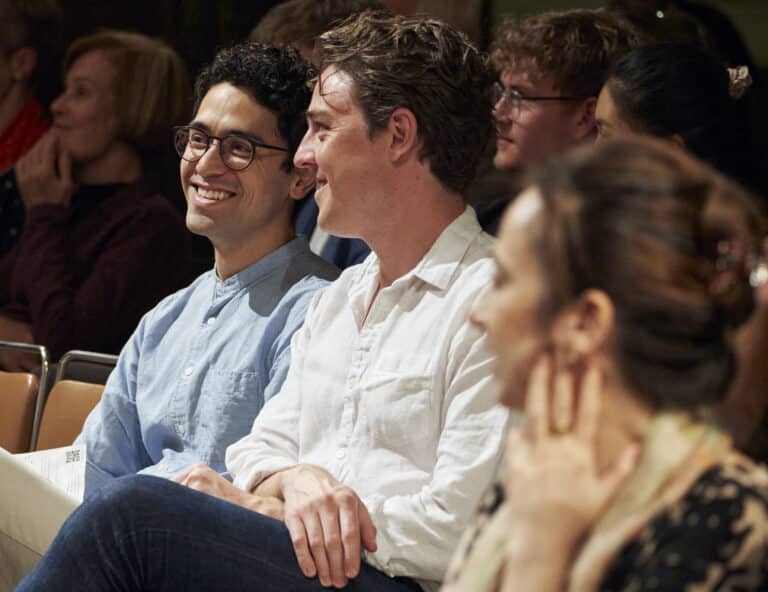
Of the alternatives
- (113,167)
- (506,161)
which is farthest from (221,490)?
(113,167)

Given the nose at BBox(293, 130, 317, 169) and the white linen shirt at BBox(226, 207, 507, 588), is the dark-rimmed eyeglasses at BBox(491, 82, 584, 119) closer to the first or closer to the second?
the nose at BBox(293, 130, 317, 169)

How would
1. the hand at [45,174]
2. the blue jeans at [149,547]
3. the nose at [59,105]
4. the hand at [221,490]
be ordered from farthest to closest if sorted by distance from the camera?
the nose at [59,105], the hand at [45,174], the hand at [221,490], the blue jeans at [149,547]

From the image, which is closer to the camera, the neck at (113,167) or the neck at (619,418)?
the neck at (619,418)

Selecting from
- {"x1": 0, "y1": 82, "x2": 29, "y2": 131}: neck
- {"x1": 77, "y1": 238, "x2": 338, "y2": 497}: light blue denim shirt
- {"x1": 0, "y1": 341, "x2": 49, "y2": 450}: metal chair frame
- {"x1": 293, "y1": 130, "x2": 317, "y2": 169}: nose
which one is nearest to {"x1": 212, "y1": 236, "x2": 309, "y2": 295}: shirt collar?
{"x1": 77, "y1": 238, "x2": 338, "y2": 497}: light blue denim shirt

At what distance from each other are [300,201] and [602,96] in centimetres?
84

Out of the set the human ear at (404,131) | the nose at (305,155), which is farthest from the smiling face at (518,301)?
the nose at (305,155)

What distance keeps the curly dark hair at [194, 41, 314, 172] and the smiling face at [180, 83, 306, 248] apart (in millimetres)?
15

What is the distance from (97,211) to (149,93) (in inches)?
15.9

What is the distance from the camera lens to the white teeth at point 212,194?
2.63 m

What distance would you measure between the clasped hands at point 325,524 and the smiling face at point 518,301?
2.48ft

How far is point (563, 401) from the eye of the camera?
1.18m

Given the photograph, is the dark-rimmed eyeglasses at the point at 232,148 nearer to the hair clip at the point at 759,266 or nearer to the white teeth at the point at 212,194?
the white teeth at the point at 212,194

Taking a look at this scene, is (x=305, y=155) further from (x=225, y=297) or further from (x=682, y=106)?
(x=682, y=106)

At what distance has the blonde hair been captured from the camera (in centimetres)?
386
